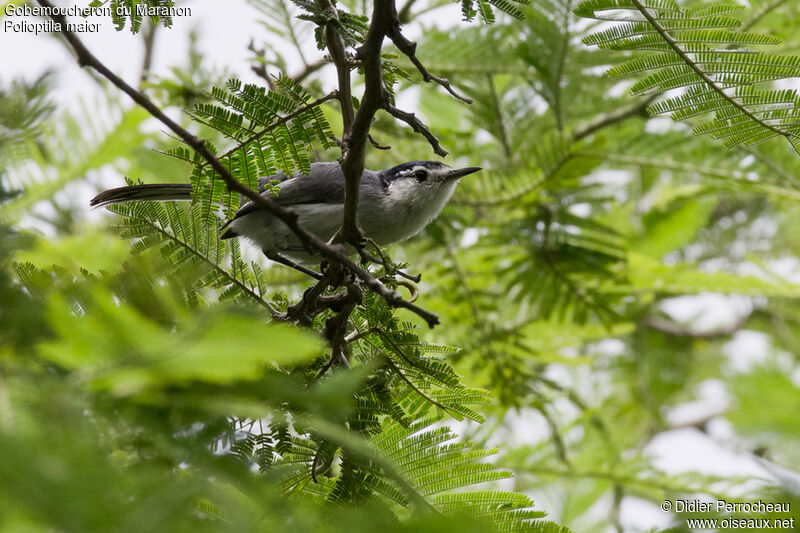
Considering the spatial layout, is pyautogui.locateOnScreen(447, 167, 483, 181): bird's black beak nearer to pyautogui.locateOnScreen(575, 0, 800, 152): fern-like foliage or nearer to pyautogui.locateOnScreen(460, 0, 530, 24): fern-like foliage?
pyautogui.locateOnScreen(575, 0, 800, 152): fern-like foliage

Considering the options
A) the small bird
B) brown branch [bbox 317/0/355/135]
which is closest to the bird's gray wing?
the small bird

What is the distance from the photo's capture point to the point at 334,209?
4.13 m

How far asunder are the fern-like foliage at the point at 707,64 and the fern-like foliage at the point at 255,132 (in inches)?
39.6

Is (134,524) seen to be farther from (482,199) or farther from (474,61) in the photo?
(474,61)

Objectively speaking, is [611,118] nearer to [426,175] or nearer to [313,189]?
[426,175]

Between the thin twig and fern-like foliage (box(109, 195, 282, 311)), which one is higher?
the thin twig

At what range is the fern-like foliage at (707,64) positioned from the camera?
99.1 inches

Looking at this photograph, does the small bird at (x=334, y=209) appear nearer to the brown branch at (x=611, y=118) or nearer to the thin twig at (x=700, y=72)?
the brown branch at (x=611, y=118)

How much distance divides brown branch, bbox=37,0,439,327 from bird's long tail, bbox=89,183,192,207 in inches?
48.4

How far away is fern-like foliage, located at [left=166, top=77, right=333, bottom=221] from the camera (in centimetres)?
257

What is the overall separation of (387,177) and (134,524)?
3.82 m

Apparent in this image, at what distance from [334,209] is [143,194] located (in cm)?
102

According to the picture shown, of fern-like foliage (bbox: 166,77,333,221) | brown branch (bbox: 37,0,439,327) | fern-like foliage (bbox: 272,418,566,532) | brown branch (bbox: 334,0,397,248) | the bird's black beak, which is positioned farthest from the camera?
the bird's black beak

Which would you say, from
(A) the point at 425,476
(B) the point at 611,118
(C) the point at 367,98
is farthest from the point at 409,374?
(B) the point at 611,118
